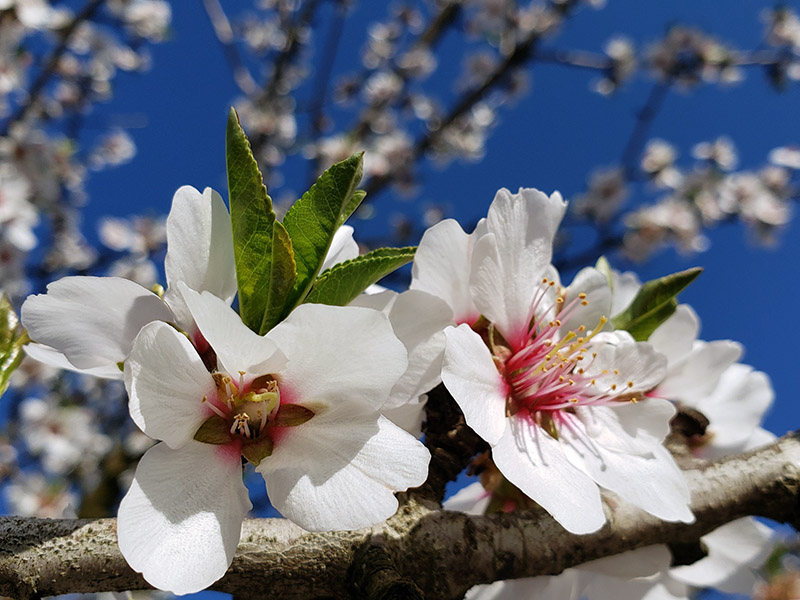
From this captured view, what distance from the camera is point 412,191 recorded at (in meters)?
7.07

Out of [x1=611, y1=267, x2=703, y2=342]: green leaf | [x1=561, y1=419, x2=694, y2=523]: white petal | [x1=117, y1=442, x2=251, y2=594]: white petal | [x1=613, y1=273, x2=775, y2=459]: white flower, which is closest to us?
[x1=117, y1=442, x2=251, y2=594]: white petal

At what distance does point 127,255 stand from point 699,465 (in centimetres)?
514

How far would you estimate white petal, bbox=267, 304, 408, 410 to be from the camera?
1.73ft

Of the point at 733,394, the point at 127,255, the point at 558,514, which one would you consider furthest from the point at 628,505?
the point at 127,255

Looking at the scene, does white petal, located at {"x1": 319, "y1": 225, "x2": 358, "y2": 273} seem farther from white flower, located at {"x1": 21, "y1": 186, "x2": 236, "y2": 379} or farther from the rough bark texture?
the rough bark texture

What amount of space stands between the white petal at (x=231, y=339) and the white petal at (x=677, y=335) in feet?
2.09

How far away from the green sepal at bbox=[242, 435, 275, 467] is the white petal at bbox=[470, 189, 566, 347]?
0.31m

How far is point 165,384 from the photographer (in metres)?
0.52

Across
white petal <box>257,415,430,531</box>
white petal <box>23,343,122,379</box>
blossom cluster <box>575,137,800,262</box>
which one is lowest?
blossom cluster <box>575,137,800,262</box>

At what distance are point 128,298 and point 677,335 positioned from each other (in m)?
0.78

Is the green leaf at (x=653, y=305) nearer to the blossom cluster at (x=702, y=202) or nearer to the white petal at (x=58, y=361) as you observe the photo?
the white petal at (x=58, y=361)

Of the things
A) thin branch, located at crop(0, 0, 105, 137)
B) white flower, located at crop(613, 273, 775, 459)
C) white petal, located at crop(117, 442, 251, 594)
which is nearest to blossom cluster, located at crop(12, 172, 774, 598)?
white petal, located at crop(117, 442, 251, 594)

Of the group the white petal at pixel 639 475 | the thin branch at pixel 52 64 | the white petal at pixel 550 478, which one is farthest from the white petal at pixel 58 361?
the thin branch at pixel 52 64

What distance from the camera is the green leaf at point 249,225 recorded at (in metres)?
0.59
